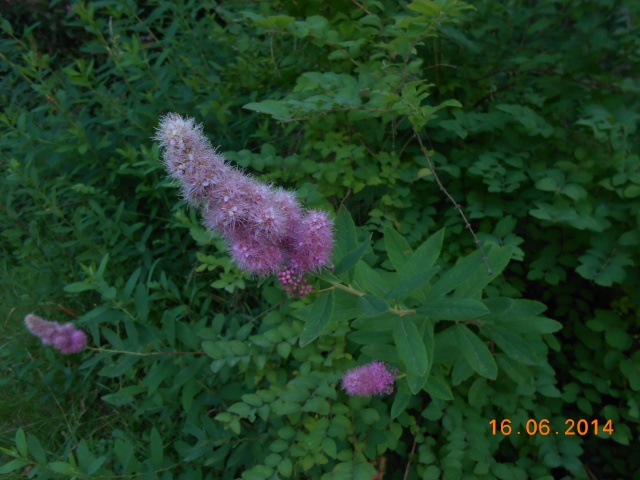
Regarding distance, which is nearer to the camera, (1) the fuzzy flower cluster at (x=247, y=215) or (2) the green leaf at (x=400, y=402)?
(1) the fuzzy flower cluster at (x=247, y=215)

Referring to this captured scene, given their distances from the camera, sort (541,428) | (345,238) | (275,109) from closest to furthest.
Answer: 1. (345,238)
2. (275,109)
3. (541,428)

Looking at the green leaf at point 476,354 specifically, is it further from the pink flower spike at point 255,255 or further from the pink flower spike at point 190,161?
the pink flower spike at point 190,161

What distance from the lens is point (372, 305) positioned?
1096 mm

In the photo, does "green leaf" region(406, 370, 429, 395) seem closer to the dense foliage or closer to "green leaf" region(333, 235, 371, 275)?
the dense foliage

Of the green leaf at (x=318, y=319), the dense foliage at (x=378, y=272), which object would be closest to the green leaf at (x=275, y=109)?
the dense foliage at (x=378, y=272)

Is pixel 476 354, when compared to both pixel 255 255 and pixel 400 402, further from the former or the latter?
pixel 255 255

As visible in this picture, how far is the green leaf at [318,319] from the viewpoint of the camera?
3.47 ft

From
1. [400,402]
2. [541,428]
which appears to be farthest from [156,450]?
[541,428]

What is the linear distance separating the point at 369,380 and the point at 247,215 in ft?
2.14

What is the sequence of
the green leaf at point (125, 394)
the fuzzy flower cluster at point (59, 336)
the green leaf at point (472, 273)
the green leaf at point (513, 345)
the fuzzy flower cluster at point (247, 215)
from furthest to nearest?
the fuzzy flower cluster at point (59, 336) → the green leaf at point (125, 394) → the green leaf at point (513, 345) → the green leaf at point (472, 273) → the fuzzy flower cluster at point (247, 215)

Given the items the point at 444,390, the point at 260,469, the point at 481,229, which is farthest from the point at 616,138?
the point at 260,469

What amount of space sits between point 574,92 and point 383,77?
0.85 m

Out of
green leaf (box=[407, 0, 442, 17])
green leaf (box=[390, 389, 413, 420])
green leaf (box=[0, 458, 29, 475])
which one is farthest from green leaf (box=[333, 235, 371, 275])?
green leaf (box=[0, 458, 29, 475])

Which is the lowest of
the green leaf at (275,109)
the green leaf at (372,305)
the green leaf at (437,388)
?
the green leaf at (437,388)
